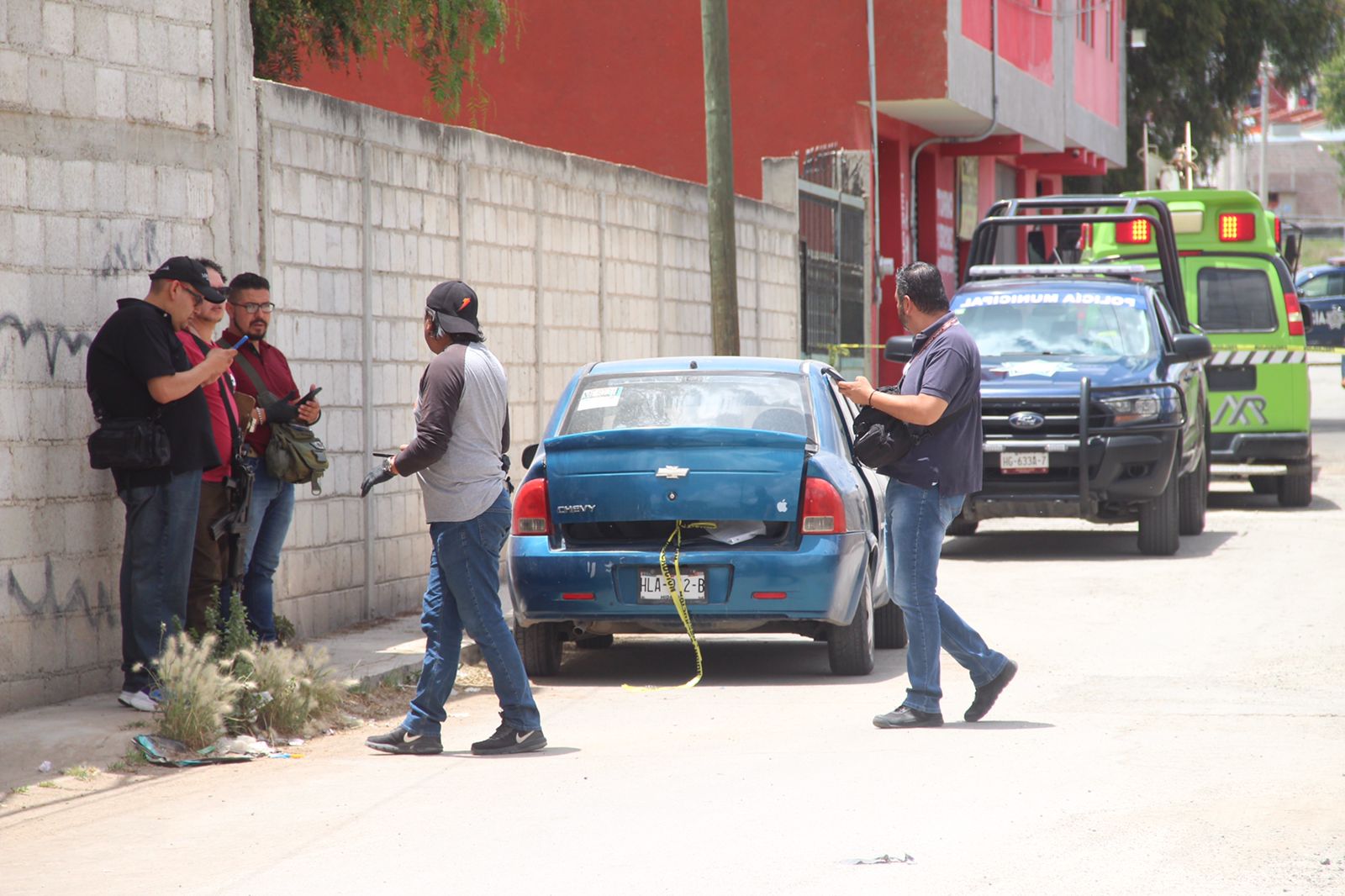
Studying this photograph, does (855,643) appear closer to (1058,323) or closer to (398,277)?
(398,277)

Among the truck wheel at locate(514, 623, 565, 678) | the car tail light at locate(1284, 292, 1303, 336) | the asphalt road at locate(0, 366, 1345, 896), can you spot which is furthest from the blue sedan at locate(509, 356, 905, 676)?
the car tail light at locate(1284, 292, 1303, 336)

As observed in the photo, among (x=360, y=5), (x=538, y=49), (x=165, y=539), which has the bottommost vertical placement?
(x=165, y=539)

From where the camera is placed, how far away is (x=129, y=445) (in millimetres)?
8039

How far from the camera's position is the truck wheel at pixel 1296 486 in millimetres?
18938

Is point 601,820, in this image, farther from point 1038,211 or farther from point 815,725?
point 1038,211

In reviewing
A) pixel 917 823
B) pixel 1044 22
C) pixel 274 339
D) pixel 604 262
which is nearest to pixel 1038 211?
pixel 1044 22

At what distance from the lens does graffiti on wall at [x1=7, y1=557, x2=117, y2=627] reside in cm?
818

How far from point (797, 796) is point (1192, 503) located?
10241 mm

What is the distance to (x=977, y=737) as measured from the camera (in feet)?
26.1

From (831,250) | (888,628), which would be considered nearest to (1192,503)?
(888,628)

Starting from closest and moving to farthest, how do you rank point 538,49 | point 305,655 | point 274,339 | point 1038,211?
point 305,655, point 274,339, point 538,49, point 1038,211

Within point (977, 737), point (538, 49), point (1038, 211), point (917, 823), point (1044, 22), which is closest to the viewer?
point (917, 823)

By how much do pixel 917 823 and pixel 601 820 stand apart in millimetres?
1041

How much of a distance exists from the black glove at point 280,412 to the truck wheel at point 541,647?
154cm
